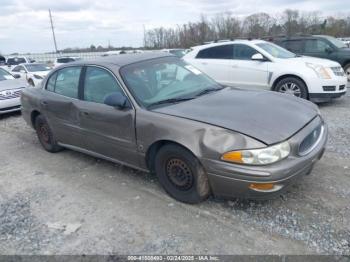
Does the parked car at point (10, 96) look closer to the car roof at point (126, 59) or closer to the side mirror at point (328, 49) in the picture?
the car roof at point (126, 59)

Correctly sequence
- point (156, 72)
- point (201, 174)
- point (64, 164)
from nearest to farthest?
point (201, 174) < point (156, 72) < point (64, 164)

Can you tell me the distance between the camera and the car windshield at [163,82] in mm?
3723

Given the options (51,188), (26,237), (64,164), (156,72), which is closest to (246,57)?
(156,72)

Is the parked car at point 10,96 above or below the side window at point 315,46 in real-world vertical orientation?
below

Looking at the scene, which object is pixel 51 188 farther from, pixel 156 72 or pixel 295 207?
pixel 295 207

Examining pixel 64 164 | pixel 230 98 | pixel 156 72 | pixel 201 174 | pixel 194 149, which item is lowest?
pixel 64 164

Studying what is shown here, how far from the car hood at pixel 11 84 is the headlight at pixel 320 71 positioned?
7.57 metres

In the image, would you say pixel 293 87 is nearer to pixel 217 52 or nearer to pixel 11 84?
pixel 217 52

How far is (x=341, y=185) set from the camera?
3.66m

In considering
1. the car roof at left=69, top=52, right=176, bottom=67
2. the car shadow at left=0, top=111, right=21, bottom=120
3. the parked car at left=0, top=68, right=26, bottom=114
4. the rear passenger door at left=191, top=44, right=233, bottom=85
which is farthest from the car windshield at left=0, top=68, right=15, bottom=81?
the car roof at left=69, top=52, right=176, bottom=67

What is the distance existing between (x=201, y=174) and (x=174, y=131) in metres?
0.51

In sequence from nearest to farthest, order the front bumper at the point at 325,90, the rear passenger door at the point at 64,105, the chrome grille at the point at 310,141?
the chrome grille at the point at 310,141
the rear passenger door at the point at 64,105
the front bumper at the point at 325,90

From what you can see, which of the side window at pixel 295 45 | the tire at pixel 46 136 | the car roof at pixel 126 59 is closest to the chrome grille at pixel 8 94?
the tire at pixel 46 136

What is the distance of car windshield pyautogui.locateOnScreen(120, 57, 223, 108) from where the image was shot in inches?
147
